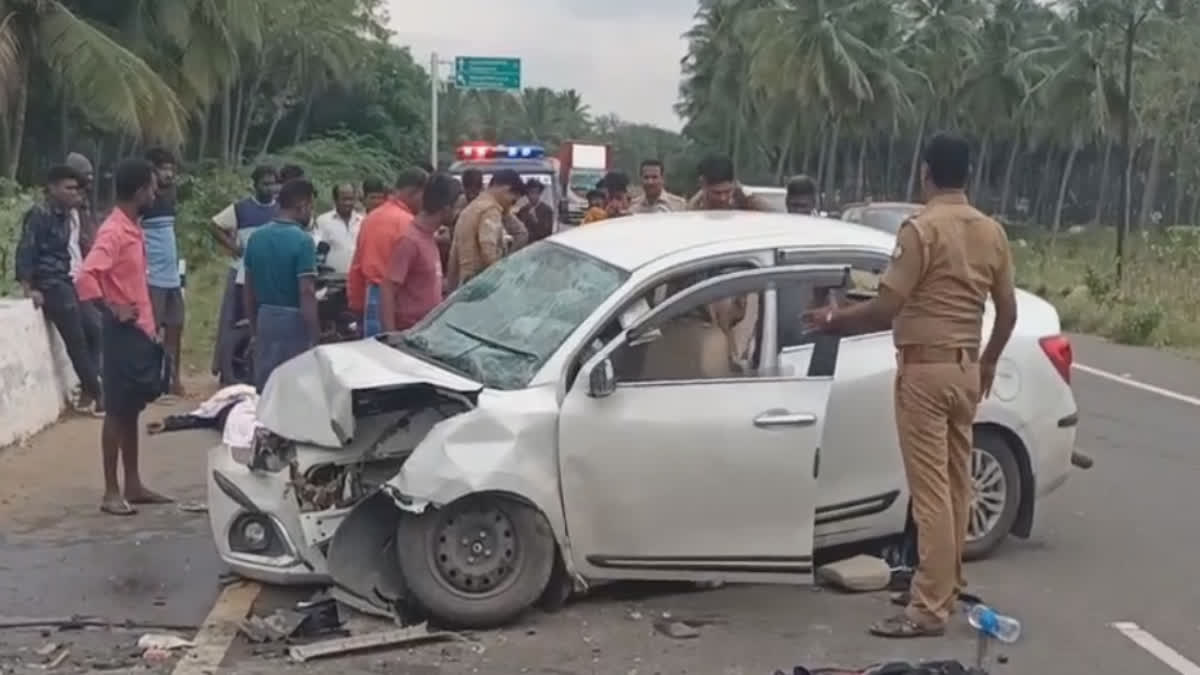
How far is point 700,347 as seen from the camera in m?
7.35

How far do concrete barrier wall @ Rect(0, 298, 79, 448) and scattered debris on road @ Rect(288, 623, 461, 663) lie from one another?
5162 millimetres

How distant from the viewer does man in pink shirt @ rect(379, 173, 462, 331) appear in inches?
380

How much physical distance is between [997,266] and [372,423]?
269cm

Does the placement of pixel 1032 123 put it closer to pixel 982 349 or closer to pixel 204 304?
pixel 204 304

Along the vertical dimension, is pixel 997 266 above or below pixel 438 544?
above

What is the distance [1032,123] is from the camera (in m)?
69.7

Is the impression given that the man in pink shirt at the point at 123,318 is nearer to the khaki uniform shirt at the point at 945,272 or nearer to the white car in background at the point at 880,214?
the khaki uniform shirt at the point at 945,272

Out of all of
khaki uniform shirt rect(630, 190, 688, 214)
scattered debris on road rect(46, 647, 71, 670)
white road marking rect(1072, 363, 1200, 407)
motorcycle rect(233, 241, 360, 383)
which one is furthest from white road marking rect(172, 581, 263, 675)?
white road marking rect(1072, 363, 1200, 407)

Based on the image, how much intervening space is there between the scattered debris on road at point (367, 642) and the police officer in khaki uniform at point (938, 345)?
183 centimetres

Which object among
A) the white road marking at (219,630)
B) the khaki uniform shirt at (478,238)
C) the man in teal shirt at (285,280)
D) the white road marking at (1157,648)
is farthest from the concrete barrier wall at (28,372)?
the white road marking at (1157,648)

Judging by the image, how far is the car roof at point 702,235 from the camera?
7.70 metres

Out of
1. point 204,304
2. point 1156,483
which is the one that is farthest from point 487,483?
point 204,304

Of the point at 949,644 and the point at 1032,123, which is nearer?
the point at 949,644

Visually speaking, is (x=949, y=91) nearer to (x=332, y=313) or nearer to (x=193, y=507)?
(x=332, y=313)
